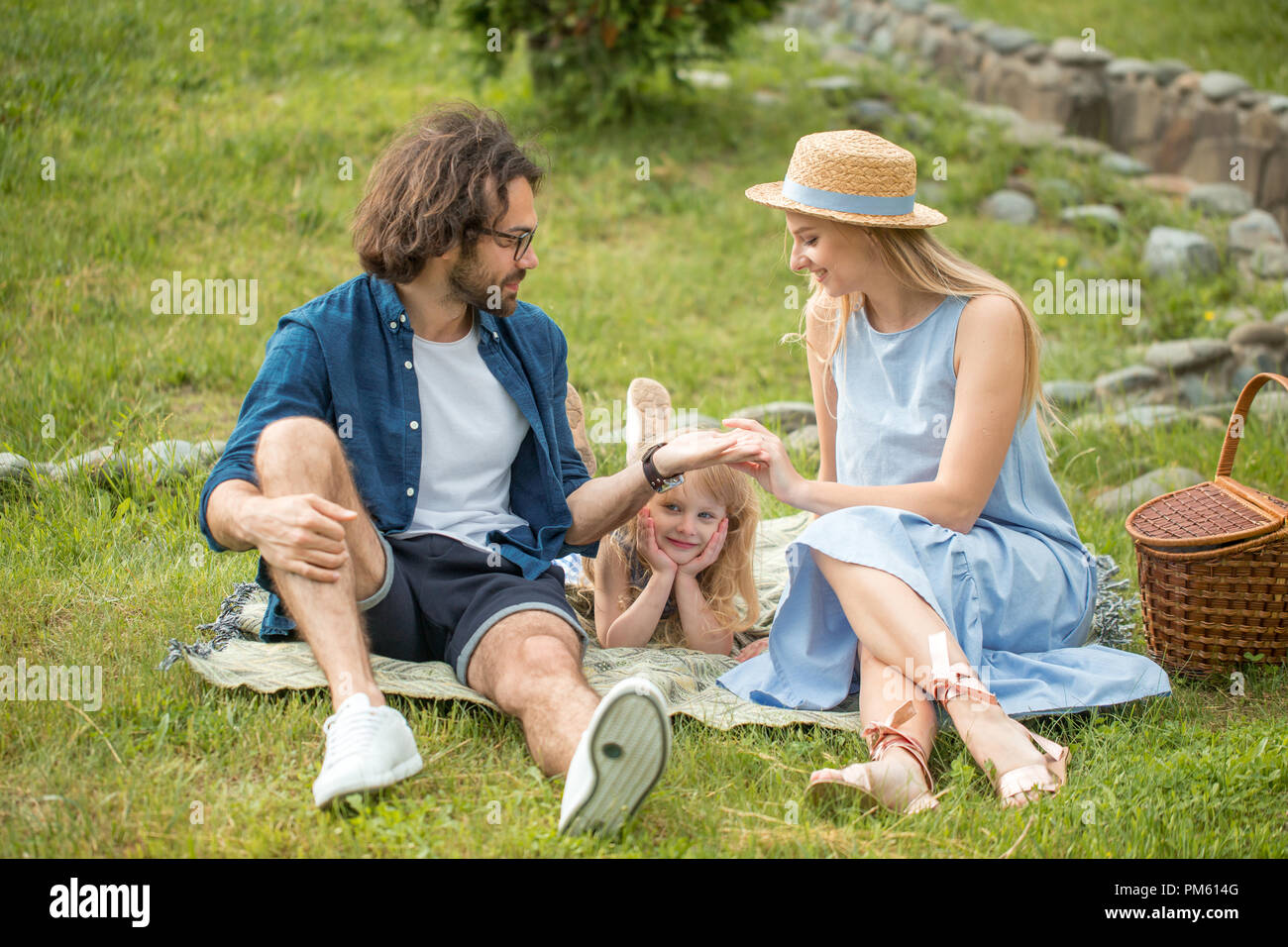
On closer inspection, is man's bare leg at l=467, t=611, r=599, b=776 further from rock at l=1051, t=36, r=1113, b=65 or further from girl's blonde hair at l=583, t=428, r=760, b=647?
rock at l=1051, t=36, r=1113, b=65

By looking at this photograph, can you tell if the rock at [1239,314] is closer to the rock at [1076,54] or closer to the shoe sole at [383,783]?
the rock at [1076,54]

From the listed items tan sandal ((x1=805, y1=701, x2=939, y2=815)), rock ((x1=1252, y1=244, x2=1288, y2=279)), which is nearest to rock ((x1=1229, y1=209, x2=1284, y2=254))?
rock ((x1=1252, y1=244, x2=1288, y2=279))

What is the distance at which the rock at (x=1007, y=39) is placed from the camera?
34.7 ft

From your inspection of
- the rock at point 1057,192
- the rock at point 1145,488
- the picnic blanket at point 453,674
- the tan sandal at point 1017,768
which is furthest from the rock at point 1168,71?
the tan sandal at point 1017,768

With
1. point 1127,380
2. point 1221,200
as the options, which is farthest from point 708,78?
point 1127,380

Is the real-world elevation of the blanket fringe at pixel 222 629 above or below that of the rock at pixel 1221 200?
below

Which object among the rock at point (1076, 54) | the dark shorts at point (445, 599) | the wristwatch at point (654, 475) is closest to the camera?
the dark shorts at point (445, 599)

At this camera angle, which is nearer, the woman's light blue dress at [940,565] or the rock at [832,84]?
the woman's light blue dress at [940,565]

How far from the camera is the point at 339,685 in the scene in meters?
2.79

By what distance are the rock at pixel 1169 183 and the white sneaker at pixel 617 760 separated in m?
7.82

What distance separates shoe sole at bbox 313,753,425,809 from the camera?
2600mm
